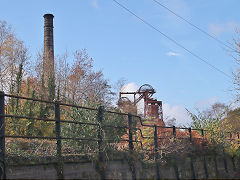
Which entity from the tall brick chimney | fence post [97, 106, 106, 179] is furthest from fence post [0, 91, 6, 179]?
the tall brick chimney

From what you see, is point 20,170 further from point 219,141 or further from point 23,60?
point 23,60

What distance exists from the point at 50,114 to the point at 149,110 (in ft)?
80.8

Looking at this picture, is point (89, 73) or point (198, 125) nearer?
point (198, 125)

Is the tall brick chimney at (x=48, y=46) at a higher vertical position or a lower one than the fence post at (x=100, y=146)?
higher

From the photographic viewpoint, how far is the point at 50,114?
695 inches

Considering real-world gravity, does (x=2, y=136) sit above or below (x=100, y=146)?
above

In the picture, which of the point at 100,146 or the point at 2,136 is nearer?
the point at 2,136

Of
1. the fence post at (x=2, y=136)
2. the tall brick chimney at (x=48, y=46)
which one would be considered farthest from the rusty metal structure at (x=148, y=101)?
the fence post at (x=2, y=136)

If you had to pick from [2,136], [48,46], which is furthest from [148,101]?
[2,136]

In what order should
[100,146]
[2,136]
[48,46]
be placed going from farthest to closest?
[48,46] → [100,146] → [2,136]

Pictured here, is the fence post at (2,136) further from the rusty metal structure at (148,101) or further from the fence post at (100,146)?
the rusty metal structure at (148,101)

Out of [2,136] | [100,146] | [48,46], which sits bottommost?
[100,146]

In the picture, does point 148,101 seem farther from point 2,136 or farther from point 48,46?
point 2,136

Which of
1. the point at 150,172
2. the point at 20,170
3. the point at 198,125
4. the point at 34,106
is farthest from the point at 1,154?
the point at 34,106
